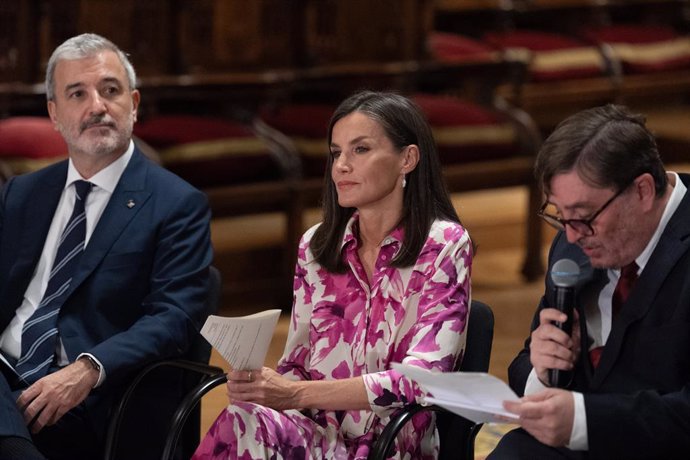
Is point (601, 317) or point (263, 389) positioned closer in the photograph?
point (601, 317)

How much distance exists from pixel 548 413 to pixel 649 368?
266 mm

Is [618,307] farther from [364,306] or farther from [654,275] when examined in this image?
[364,306]

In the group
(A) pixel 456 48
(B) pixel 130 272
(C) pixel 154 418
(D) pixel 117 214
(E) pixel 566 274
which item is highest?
(E) pixel 566 274

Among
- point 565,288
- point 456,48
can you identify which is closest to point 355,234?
point 565,288

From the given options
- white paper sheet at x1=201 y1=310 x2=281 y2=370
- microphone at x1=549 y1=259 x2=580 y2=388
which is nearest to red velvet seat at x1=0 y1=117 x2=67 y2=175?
white paper sheet at x1=201 y1=310 x2=281 y2=370

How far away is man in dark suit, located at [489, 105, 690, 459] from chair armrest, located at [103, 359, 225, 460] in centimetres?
86

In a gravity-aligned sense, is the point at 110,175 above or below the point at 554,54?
above

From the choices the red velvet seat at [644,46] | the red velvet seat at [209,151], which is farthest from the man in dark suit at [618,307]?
the red velvet seat at [644,46]

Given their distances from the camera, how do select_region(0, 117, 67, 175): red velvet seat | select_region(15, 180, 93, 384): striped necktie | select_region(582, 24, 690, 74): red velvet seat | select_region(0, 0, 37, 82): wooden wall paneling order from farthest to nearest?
select_region(582, 24, 690, 74): red velvet seat → select_region(0, 0, 37, 82): wooden wall paneling → select_region(0, 117, 67, 175): red velvet seat → select_region(15, 180, 93, 384): striped necktie

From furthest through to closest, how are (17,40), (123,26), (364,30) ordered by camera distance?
(364,30)
(123,26)
(17,40)

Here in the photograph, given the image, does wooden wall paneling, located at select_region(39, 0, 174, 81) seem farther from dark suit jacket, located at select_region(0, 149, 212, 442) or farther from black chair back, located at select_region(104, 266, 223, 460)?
black chair back, located at select_region(104, 266, 223, 460)

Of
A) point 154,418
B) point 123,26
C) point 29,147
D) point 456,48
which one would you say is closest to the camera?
point 154,418

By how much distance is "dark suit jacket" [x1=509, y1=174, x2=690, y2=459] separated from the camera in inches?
102

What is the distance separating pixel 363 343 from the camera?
3.16 m
